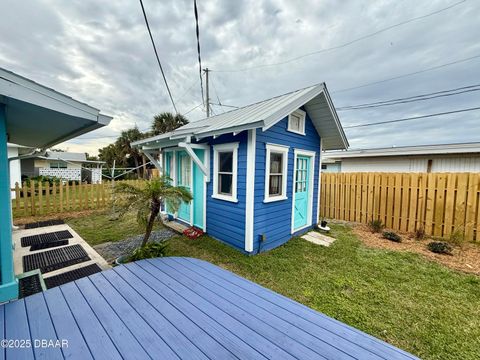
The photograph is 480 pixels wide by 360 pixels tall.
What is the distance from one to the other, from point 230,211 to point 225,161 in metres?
1.25

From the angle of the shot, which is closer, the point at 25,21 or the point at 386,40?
the point at 25,21

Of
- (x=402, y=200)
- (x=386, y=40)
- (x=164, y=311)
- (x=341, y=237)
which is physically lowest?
(x=341, y=237)

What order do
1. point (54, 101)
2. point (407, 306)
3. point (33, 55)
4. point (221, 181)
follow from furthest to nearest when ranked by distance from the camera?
point (33, 55)
point (221, 181)
point (407, 306)
point (54, 101)

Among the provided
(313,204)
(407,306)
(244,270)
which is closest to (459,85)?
(313,204)

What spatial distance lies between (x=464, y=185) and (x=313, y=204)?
150 inches

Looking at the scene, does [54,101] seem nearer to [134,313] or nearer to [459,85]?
[134,313]

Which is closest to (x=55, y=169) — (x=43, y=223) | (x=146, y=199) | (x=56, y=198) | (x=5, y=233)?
(x=56, y=198)

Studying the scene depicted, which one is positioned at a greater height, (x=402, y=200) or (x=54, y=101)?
(x=54, y=101)

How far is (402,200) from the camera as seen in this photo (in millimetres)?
6070

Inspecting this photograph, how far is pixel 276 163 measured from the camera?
487 cm

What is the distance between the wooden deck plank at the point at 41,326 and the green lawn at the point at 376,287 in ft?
8.27

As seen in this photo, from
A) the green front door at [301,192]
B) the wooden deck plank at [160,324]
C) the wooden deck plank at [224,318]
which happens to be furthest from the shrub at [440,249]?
the wooden deck plank at [160,324]

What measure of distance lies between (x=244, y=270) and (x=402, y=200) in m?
5.75

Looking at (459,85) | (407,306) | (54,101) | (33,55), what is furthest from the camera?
(459,85)
